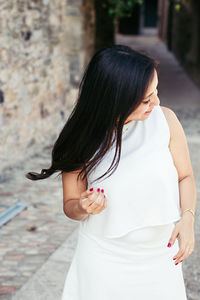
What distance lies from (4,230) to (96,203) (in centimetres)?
243

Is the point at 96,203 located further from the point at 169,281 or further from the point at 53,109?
the point at 53,109

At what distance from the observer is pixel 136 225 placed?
1547 millimetres

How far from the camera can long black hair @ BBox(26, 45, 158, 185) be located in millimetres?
1470

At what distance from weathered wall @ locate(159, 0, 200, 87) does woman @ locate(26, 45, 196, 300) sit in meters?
9.53

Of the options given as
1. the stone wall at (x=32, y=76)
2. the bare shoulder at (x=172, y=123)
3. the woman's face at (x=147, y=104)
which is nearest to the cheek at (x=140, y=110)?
the woman's face at (x=147, y=104)

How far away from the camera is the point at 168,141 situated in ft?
5.12

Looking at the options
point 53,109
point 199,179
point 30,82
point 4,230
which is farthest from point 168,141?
point 53,109

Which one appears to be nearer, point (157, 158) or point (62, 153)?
point (157, 158)

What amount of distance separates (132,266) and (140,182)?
0.28 metres

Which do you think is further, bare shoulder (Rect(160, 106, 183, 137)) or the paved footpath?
the paved footpath

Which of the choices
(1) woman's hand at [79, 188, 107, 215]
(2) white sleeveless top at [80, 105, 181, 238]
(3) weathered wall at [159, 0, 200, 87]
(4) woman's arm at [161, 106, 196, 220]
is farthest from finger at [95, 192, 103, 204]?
(3) weathered wall at [159, 0, 200, 87]

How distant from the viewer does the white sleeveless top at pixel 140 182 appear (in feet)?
4.96

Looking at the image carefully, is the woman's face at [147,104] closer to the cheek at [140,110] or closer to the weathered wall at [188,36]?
the cheek at [140,110]

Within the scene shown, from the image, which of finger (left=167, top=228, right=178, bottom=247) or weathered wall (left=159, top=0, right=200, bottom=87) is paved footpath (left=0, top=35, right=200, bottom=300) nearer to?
finger (left=167, top=228, right=178, bottom=247)
